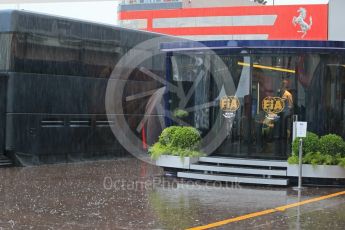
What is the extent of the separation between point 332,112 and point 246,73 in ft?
7.08

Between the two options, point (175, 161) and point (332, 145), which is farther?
point (175, 161)

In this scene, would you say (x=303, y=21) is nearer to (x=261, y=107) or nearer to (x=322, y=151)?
(x=261, y=107)

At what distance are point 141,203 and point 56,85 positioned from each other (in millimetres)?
7738

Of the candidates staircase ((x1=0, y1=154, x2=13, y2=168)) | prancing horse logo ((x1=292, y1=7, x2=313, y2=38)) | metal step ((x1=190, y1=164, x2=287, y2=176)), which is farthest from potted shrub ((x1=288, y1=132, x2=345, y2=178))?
prancing horse logo ((x1=292, y1=7, x2=313, y2=38))

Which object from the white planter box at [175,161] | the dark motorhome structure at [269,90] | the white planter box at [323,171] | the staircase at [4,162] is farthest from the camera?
the staircase at [4,162]

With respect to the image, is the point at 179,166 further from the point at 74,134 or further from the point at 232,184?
the point at 74,134

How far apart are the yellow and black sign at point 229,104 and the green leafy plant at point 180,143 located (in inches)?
36.2

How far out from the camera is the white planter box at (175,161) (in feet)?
43.3

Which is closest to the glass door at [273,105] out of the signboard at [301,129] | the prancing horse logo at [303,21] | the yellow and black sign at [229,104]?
the yellow and black sign at [229,104]

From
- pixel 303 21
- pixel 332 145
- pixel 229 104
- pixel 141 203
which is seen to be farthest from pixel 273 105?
pixel 303 21

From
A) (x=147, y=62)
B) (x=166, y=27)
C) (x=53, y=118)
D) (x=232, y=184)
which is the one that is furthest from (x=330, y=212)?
(x=166, y=27)

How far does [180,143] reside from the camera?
13.4 metres

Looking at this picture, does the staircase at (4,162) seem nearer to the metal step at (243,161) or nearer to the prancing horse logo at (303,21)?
the metal step at (243,161)

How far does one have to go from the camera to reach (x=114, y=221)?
831cm
